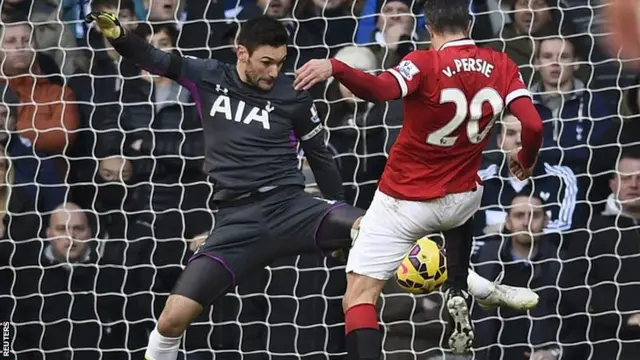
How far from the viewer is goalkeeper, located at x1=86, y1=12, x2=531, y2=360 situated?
466cm

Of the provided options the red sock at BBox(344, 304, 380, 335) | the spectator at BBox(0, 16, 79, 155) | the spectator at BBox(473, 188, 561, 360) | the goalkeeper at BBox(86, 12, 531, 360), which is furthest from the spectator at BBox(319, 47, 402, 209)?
the red sock at BBox(344, 304, 380, 335)

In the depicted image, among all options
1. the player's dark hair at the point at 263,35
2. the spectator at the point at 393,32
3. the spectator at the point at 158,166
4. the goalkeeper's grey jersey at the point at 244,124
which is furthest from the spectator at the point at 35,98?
the player's dark hair at the point at 263,35

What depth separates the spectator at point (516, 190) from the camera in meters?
5.65

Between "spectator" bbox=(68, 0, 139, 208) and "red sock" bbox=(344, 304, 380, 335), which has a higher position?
"red sock" bbox=(344, 304, 380, 335)

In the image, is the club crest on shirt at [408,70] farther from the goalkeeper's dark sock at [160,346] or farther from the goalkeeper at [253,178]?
the goalkeeper's dark sock at [160,346]

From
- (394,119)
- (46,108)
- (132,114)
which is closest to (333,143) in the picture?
(394,119)

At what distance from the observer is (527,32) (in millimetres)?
5859

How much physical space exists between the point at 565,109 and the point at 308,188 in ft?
4.32

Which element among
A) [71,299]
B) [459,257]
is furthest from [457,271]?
[71,299]

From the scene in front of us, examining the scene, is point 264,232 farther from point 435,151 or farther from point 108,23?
point 108,23

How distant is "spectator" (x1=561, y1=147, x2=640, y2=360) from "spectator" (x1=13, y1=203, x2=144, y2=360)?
217cm

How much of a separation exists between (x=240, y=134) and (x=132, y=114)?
1.45 metres

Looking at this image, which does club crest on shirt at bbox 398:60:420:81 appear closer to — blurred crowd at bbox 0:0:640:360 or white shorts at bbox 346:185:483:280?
white shorts at bbox 346:185:483:280

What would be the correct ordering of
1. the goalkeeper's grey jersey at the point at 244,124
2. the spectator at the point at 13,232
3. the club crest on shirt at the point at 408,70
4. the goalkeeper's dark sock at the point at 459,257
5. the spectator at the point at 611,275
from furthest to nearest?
1. the spectator at the point at 13,232
2. the spectator at the point at 611,275
3. the goalkeeper's grey jersey at the point at 244,124
4. the goalkeeper's dark sock at the point at 459,257
5. the club crest on shirt at the point at 408,70
